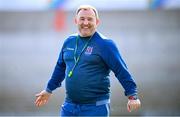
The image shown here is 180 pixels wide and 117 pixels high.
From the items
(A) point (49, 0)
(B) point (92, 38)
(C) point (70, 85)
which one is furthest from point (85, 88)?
(A) point (49, 0)

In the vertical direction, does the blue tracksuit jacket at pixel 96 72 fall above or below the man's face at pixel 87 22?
below

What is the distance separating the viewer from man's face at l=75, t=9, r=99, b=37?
3.56 m

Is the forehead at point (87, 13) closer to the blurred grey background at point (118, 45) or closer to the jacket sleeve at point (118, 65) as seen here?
the jacket sleeve at point (118, 65)

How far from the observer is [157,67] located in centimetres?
835

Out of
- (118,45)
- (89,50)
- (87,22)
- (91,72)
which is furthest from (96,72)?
(118,45)

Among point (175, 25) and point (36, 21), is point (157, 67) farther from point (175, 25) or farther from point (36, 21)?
point (36, 21)

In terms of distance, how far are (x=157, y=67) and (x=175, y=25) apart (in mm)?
757

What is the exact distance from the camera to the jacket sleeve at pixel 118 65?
3480mm

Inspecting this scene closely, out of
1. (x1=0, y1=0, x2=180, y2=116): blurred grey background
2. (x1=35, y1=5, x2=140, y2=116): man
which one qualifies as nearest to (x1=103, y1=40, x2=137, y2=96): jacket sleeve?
(x1=35, y1=5, x2=140, y2=116): man

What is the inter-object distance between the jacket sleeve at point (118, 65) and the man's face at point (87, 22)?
158mm

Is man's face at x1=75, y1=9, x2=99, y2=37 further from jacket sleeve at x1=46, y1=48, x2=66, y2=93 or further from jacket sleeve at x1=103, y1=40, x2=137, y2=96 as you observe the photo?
jacket sleeve at x1=46, y1=48, x2=66, y2=93

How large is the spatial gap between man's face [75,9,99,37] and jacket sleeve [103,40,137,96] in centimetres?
16

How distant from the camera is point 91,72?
351 cm

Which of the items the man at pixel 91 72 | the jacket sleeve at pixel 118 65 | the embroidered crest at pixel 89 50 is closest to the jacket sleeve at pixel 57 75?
the man at pixel 91 72
